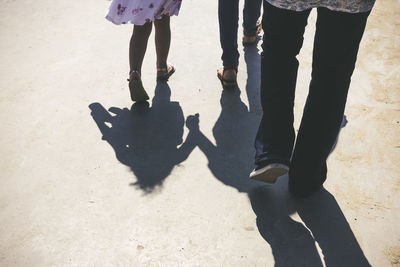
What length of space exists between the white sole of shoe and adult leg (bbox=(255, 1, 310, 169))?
0.02 metres

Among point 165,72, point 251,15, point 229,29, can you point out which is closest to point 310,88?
point 229,29

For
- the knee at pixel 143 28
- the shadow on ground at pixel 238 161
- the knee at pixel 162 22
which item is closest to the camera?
the shadow on ground at pixel 238 161

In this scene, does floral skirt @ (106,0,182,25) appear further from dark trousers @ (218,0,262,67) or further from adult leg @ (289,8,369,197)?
adult leg @ (289,8,369,197)

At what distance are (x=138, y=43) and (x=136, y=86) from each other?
0.27 metres

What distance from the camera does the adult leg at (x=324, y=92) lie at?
4.71 ft

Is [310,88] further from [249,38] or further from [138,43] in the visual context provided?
[249,38]

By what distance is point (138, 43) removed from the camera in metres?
2.38

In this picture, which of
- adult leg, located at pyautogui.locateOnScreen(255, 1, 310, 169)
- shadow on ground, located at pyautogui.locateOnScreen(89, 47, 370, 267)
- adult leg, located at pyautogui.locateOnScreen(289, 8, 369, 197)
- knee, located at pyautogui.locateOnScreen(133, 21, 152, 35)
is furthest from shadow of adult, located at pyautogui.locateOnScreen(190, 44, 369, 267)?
knee, located at pyautogui.locateOnScreen(133, 21, 152, 35)

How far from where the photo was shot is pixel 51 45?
3105 mm

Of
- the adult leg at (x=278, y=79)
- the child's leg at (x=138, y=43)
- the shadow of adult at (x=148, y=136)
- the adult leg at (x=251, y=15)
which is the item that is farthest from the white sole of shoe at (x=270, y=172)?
the adult leg at (x=251, y=15)

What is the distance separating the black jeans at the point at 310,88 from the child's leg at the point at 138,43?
3.18ft

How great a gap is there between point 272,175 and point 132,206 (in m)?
0.71

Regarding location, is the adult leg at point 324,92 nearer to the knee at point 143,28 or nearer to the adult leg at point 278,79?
the adult leg at point 278,79

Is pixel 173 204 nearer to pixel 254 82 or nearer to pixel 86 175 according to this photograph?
pixel 86 175
